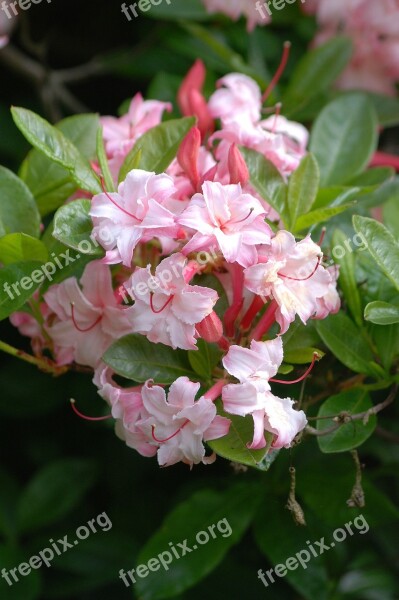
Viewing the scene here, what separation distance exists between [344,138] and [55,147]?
18.2 inches

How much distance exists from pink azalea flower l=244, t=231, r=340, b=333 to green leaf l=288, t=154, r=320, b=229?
11 centimetres

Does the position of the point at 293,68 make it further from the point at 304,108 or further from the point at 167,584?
the point at 167,584

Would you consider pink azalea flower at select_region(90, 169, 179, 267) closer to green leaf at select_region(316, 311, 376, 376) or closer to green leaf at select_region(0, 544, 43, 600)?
green leaf at select_region(316, 311, 376, 376)

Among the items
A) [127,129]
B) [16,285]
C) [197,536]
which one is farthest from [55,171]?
[197,536]

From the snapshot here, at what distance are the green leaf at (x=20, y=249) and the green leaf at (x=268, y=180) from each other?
24 centimetres

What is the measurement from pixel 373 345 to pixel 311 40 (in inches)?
32.0

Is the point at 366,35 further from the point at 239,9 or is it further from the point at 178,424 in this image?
the point at 178,424

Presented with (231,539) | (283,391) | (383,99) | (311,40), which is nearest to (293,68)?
(311,40)

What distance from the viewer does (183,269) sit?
759mm

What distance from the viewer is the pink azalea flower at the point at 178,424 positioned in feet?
2.48

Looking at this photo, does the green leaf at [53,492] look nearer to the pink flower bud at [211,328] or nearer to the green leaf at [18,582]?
the green leaf at [18,582]

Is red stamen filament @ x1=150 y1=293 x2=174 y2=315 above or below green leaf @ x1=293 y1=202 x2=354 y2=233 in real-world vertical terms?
above

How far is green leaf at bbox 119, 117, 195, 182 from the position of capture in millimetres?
892

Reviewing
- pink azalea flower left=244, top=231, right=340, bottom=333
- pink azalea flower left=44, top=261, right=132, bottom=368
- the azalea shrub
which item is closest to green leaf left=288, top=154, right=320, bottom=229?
the azalea shrub
